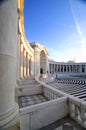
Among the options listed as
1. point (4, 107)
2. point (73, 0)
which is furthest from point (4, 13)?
point (4, 107)

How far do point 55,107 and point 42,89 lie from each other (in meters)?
4.88

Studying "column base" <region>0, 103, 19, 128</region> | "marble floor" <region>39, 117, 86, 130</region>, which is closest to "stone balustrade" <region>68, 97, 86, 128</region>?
"marble floor" <region>39, 117, 86, 130</region>

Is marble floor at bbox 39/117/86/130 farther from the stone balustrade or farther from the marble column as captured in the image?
the marble column

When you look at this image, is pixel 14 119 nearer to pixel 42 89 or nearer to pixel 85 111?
pixel 85 111

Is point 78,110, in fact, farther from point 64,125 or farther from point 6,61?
point 6,61

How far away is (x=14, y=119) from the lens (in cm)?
200

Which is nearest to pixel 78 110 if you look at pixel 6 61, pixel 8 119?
pixel 8 119

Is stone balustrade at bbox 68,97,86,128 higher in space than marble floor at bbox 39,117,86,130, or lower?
higher

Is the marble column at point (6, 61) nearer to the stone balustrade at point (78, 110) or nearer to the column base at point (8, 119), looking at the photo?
the column base at point (8, 119)

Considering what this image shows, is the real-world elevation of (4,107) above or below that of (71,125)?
above

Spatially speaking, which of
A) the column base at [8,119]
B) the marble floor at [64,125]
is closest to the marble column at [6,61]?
the column base at [8,119]

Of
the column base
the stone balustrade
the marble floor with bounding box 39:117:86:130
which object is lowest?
the marble floor with bounding box 39:117:86:130

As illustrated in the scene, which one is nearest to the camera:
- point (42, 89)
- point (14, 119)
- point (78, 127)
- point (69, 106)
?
point (14, 119)

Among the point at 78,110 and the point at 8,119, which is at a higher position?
the point at 8,119
